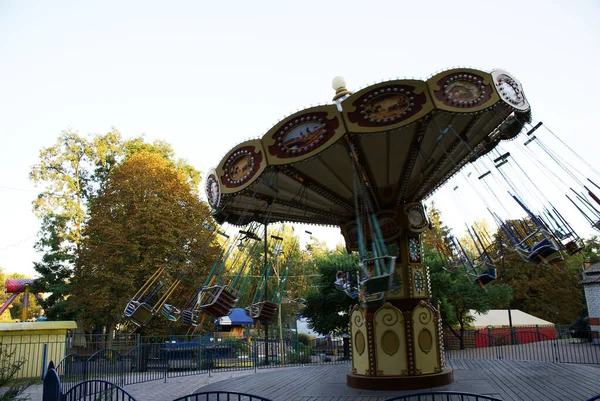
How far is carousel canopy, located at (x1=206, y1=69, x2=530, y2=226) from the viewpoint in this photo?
730cm

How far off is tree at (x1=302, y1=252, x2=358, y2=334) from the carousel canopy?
9.68m

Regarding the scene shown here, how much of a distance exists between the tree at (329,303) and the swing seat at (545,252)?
11.7 meters

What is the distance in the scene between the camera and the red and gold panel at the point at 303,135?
7707 millimetres

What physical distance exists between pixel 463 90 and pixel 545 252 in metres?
3.78

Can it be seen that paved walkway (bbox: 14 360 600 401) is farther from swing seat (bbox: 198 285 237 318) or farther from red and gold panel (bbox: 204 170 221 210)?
red and gold panel (bbox: 204 170 221 210)

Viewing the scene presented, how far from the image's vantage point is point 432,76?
24.0 ft

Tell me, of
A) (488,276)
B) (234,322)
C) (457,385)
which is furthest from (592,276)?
(234,322)

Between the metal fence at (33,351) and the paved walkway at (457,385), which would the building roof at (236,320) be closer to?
the metal fence at (33,351)

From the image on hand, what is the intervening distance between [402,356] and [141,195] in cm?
1717

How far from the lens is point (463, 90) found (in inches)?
289

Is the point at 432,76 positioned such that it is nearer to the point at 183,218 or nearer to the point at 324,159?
the point at 324,159

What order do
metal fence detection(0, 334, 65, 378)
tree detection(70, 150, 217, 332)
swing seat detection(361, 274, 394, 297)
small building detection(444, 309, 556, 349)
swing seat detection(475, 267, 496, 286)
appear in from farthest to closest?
small building detection(444, 309, 556, 349) < tree detection(70, 150, 217, 332) < metal fence detection(0, 334, 65, 378) < swing seat detection(475, 267, 496, 286) < swing seat detection(361, 274, 394, 297)

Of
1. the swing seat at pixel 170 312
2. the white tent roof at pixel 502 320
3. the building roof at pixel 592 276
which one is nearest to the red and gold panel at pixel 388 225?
the swing seat at pixel 170 312

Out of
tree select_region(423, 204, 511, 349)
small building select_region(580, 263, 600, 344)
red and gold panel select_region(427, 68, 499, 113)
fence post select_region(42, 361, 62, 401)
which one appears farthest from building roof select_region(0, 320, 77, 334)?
small building select_region(580, 263, 600, 344)
